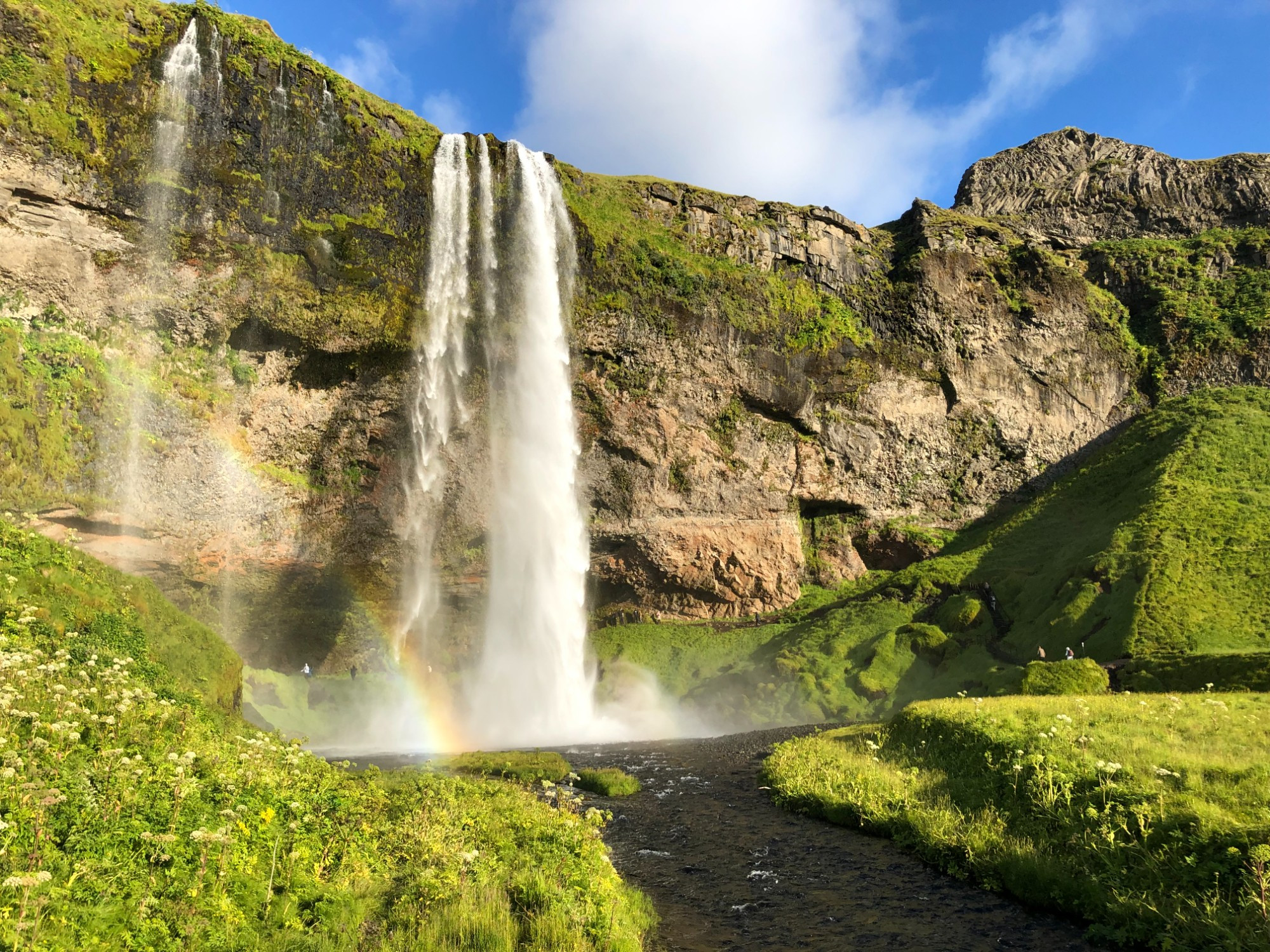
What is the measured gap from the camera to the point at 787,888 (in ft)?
37.5

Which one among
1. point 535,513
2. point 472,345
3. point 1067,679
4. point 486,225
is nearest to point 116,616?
point 1067,679

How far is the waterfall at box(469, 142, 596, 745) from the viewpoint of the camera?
143 ft

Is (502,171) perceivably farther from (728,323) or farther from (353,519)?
(353,519)

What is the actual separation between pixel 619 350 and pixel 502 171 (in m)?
14.1

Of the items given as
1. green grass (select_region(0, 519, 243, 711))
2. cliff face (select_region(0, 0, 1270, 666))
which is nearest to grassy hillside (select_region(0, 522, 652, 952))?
green grass (select_region(0, 519, 243, 711))

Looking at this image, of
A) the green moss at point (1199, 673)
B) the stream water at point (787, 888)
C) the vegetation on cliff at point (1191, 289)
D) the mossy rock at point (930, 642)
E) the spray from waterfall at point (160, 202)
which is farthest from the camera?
the vegetation on cliff at point (1191, 289)

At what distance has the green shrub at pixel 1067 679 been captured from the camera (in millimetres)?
26594

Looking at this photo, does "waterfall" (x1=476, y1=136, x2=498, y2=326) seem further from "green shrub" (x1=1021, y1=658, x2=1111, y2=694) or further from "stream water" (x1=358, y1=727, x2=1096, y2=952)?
"green shrub" (x1=1021, y1=658, x2=1111, y2=694)

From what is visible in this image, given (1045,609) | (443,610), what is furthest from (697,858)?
(443,610)

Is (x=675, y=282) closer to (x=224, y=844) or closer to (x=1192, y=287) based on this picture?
(x=1192, y=287)

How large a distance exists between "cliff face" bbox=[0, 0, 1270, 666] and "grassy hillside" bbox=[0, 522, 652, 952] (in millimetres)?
28815

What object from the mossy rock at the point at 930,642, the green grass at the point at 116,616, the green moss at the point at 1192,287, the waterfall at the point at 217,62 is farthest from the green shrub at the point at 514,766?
the green moss at the point at 1192,287

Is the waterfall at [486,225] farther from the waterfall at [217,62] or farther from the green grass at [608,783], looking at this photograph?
the green grass at [608,783]

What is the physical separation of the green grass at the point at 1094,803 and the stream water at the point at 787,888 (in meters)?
0.56
